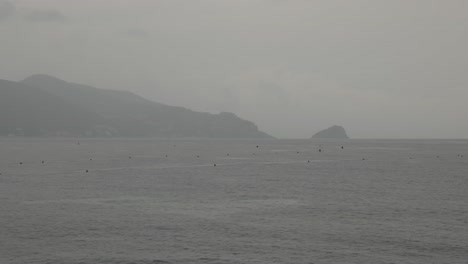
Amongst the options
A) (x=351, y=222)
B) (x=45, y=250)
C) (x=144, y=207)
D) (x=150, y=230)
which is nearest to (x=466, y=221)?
(x=351, y=222)

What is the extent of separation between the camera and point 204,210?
68500mm

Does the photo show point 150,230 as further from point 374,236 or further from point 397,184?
point 397,184

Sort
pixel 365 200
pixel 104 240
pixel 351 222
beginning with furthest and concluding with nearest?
1. pixel 365 200
2. pixel 351 222
3. pixel 104 240

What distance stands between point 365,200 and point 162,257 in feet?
151

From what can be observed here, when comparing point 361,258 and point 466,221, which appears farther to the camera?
point 466,221

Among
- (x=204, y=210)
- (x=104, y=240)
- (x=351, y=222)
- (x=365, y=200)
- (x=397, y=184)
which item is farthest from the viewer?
(x=397, y=184)

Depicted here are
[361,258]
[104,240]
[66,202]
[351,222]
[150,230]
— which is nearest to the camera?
[361,258]

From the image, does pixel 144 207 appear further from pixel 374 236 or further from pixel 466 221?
pixel 466 221

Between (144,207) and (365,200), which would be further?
(365,200)

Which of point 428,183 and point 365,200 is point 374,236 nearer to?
point 365,200

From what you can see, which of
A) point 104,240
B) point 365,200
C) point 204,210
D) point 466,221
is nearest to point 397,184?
point 365,200

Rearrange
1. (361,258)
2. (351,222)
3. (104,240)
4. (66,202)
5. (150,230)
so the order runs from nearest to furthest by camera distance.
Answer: (361,258), (104,240), (150,230), (351,222), (66,202)

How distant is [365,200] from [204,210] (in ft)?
94.2

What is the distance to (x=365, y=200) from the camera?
79562 millimetres
